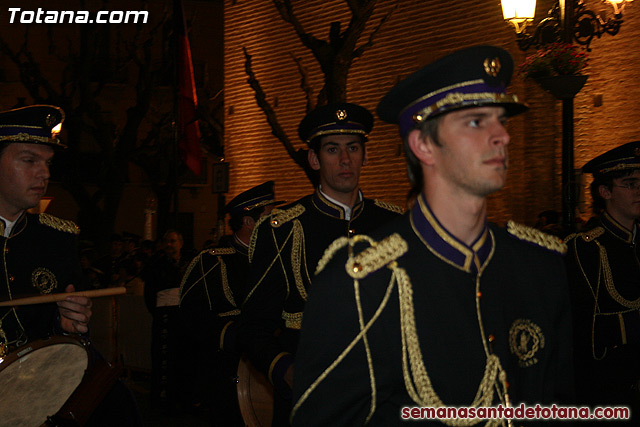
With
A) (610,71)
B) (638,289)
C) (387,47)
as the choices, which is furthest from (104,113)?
(638,289)

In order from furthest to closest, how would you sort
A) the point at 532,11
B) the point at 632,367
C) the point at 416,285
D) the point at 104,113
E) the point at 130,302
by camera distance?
the point at 104,113 → the point at 130,302 → the point at 532,11 → the point at 632,367 → the point at 416,285

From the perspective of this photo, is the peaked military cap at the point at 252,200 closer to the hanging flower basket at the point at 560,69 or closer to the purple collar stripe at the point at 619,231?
the purple collar stripe at the point at 619,231

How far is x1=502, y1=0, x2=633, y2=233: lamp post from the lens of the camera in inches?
420

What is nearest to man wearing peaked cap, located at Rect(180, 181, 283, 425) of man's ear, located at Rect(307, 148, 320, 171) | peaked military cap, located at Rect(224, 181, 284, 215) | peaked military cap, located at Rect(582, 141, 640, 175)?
peaked military cap, located at Rect(224, 181, 284, 215)

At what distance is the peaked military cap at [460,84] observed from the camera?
333 centimetres

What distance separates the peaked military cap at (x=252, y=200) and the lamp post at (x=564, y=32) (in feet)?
12.1

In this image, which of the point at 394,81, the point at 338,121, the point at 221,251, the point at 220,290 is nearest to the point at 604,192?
the point at 338,121

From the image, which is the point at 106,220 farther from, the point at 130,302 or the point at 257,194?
the point at 257,194

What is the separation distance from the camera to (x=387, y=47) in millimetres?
18750

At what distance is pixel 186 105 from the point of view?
21016 mm

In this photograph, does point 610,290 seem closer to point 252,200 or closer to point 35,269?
point 252,200

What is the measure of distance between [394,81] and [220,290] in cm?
1023

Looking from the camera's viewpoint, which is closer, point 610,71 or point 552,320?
point 552,320

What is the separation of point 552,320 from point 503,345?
27 centimetres
